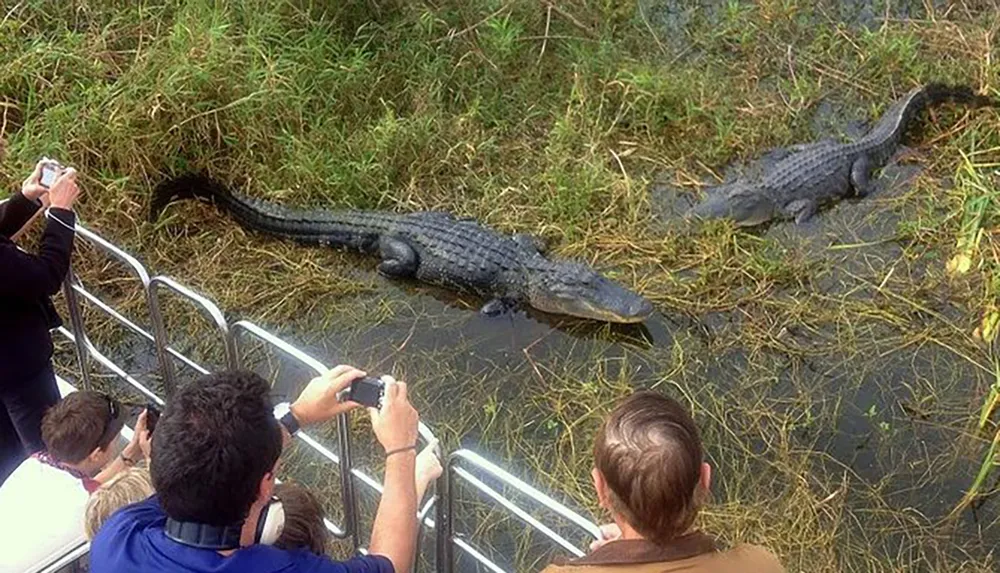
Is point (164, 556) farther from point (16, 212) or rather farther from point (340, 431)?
point (16, 212)

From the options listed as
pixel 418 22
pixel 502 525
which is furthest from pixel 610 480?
pixel 418 22

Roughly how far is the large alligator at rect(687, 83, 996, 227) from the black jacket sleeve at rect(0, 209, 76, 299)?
3521 millimetres

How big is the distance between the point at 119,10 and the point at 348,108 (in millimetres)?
1661

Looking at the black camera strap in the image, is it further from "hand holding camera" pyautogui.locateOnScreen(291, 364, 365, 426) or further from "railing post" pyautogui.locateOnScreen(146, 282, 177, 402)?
"railing post" pyautogui.locateOnScreen(146, 282, 177, 402)

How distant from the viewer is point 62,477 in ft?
9.89

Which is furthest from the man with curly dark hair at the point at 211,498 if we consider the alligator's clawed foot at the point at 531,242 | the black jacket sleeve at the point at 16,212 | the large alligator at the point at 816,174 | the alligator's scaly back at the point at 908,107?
the alligator's scaly back at the point at 908,107

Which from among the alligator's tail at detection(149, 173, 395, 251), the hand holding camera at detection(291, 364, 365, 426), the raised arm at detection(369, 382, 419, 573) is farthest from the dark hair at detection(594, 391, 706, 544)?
the alligator's tail at detection(149, 173, 395, 251)

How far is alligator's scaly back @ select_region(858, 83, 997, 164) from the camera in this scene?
6336 millimetres

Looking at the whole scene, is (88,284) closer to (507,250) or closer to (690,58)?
(507,250)

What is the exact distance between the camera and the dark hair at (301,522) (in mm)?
2318

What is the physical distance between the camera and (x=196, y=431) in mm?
1998

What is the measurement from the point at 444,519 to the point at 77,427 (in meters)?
1.17

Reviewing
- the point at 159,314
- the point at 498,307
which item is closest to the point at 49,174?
the point at 159,314

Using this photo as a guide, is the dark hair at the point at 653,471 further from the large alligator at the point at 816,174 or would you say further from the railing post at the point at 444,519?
the large alligator at the point at 816,174
